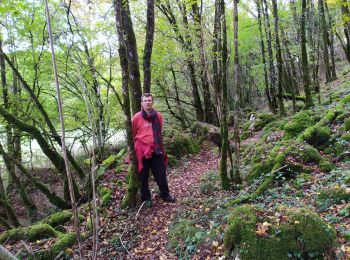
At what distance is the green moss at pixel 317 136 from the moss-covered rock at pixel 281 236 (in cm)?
455

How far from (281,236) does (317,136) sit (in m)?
5.00

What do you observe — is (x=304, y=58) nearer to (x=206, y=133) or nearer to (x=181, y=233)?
(x=206, y=133)

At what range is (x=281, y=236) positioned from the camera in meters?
3.19

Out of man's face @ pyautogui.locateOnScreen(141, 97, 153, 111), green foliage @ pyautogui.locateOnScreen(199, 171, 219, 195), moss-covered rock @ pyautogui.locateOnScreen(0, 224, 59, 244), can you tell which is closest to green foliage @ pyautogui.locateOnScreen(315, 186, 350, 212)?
green foliage @ pyautogui.locateOnScreen(199, 171, 219, 195)

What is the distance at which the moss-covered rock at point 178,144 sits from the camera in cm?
1058

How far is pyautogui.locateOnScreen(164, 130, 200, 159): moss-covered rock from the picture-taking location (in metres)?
10.6

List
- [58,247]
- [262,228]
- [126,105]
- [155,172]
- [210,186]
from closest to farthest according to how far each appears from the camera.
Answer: [262,228] → [58,247] → [126,105] → [155,172] → [210,186]

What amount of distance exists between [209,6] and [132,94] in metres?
7.89

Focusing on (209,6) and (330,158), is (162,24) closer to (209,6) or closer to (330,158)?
(209,6)

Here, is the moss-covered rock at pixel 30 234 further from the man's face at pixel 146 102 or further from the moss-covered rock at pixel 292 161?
the moss-covered rock at pixel 292 161

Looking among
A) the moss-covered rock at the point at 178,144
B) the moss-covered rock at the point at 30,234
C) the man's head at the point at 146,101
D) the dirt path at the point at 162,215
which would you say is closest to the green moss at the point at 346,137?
the dirt path at the point at 162,215

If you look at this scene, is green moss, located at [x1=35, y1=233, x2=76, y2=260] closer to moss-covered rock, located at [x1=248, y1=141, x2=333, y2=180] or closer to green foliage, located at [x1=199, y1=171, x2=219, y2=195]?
green foliage, located at [x1=199, y1=171, x2=219, y2=195]

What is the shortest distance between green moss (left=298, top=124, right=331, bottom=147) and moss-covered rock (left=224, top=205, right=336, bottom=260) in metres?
4.55

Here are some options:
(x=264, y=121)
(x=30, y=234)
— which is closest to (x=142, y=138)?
(x=30, y=234)
